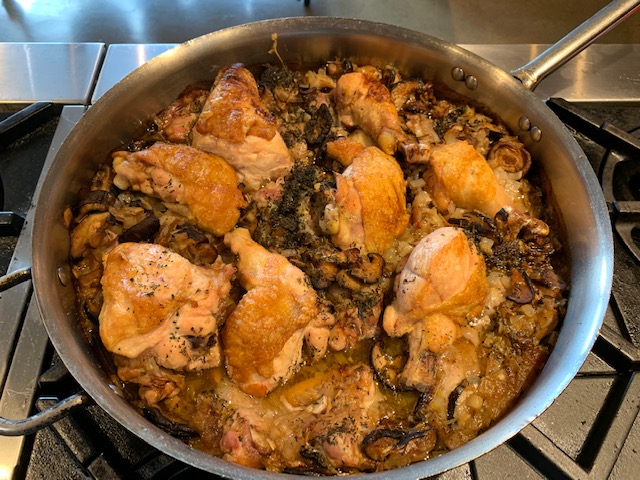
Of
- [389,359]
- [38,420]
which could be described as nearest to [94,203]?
[38,420]

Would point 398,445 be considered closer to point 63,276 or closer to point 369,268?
point 369,268

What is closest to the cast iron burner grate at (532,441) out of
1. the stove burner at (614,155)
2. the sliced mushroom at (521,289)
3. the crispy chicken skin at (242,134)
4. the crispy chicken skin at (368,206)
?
the sliced mushroom at (521,289)

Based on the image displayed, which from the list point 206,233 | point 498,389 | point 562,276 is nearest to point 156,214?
point 206,233

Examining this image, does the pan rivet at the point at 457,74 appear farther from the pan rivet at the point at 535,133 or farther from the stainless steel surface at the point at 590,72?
the stainless steel surface at the point at 590,72

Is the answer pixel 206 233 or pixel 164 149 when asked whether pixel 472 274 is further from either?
pixel 164 149

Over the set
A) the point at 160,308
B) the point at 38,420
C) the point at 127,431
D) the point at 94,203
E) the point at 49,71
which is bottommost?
the point at 127,431

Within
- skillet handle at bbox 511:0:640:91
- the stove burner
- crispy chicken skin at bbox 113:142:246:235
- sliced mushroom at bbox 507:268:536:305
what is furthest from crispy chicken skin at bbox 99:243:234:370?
the stove burner
